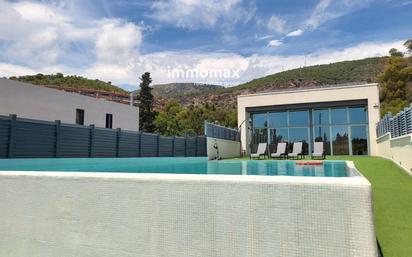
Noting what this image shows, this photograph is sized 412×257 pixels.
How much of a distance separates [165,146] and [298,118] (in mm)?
10607

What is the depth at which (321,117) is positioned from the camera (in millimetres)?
23312

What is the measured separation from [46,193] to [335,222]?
2.96m

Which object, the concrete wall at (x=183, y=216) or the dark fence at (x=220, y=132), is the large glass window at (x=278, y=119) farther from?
the concrete wall at (x=183, y=216)

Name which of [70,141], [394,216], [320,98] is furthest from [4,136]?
[320,98]

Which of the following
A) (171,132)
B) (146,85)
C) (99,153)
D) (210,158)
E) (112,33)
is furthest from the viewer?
(146,85)

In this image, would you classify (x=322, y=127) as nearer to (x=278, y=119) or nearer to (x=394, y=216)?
(x=278, y=119)

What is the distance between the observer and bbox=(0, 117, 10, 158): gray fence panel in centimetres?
1078

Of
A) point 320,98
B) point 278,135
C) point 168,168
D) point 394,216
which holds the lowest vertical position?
point 394,216

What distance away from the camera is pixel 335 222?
2238 millimetres

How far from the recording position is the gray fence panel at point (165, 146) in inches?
831

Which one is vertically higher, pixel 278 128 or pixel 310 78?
pixel 310 78

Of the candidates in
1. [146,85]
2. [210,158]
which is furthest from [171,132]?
[210,158]

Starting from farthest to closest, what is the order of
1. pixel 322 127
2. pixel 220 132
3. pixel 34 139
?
pixel 322 127, pixel 220 132, pixel 34 139

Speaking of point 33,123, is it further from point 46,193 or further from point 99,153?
point 46,193
